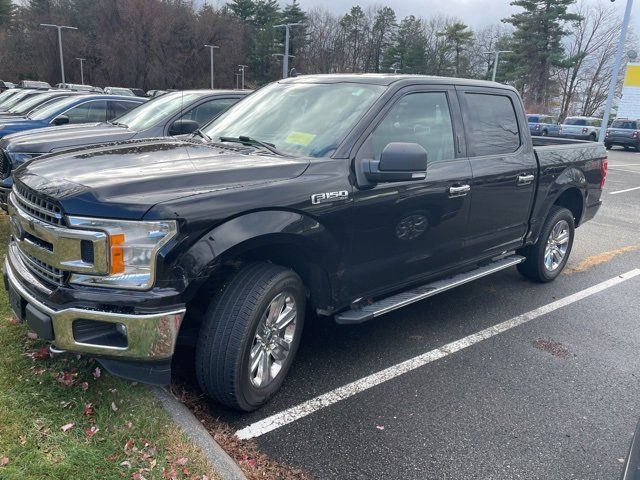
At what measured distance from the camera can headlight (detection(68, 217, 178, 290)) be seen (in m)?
2.50

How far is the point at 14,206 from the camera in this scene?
3078mm

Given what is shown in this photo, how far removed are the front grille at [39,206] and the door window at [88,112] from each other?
736 centimetres

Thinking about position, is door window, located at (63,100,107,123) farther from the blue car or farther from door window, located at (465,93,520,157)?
door window, located at (465,93,520,157)

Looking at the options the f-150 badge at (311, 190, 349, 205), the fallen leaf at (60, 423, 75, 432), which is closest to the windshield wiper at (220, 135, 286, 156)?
the f-150 badge at (311, 190, 349, 205)

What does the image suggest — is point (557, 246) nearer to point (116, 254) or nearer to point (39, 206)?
point (116, 254)

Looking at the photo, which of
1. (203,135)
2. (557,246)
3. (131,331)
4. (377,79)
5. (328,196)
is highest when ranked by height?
(377,79)

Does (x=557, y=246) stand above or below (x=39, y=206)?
below

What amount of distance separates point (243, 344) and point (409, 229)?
4.94 feet

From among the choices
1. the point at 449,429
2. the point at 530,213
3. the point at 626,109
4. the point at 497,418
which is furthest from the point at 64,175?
the point at 626,109

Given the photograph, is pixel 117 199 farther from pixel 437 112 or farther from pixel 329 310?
pixel 437 112

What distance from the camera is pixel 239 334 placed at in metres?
2.83

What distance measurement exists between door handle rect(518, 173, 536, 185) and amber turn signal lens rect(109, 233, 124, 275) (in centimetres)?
352

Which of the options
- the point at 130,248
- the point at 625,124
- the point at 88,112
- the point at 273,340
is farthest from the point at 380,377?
the point at 625,124

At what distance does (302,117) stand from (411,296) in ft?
4.92
